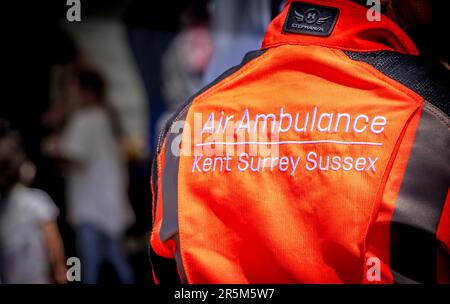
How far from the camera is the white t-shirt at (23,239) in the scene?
3271 millimetres

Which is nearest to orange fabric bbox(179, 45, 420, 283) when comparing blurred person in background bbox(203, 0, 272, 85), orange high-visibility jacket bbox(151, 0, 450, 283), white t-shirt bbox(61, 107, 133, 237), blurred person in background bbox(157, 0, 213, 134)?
orange high-visibility jacket bbox(151, 0, 450, 283)

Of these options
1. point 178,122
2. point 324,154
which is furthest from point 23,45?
point 324,154

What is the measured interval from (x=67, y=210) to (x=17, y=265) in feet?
3.56

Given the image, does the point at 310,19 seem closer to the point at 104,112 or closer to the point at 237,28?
the point at 237,28

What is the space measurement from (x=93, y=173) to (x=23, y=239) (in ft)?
3.03

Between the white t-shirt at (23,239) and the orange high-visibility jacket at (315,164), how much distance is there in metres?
2.00

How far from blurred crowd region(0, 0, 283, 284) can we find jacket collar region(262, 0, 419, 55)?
2.29m

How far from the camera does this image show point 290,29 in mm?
1396

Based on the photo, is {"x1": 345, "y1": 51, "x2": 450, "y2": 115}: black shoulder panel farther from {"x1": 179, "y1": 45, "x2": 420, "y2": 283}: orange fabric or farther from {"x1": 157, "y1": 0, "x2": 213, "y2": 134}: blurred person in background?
{"x1": 157, "y1": 0, "x2": 213, "y2": 134}: blurred person in background

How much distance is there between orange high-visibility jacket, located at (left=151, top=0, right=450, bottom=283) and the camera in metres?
1.23

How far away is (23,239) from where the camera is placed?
3385 mm

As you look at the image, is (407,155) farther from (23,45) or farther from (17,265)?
(23,45)

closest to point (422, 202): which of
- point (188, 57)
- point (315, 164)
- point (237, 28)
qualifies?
point (315, 164)

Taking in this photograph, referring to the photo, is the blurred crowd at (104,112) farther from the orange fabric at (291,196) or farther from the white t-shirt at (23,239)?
the orange fabric at (291,196)
